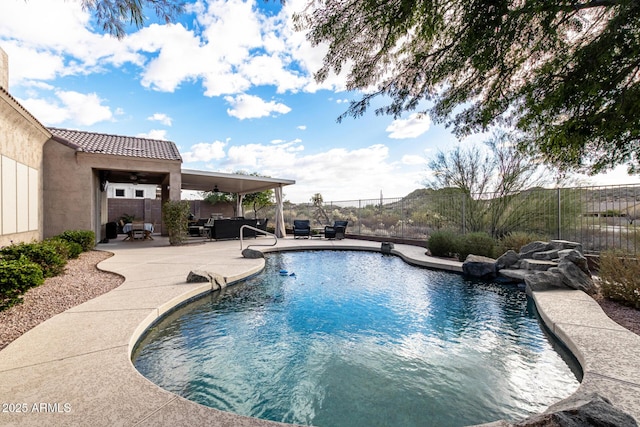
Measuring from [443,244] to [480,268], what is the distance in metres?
2.30

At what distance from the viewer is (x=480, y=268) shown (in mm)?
6980


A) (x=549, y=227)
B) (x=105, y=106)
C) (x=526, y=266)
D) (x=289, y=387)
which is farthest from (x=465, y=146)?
(x=105, y=106)

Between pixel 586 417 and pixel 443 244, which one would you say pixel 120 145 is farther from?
pixel 586 417

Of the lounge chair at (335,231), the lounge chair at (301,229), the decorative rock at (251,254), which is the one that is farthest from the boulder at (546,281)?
the lounge chair at (301,229)

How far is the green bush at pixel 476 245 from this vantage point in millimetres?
8367

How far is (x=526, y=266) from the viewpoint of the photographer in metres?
6.57

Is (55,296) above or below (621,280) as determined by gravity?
below

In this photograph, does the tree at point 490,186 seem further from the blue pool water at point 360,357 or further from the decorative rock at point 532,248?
the blue pool water at point 360,357

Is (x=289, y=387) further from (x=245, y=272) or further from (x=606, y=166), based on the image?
(x=606, y=166)

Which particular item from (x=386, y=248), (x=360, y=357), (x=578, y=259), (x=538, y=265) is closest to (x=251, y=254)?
(x=386, y=248)

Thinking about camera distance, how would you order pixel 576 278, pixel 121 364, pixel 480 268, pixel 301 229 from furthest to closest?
pixel 301 229 → pixel 480 268 → pixel 576 278 → pixel 121 364

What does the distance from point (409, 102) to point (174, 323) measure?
4952 mm

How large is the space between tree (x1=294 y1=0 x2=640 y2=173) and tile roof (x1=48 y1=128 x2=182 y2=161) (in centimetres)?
964

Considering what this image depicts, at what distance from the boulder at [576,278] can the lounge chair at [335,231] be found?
30.4 ft
